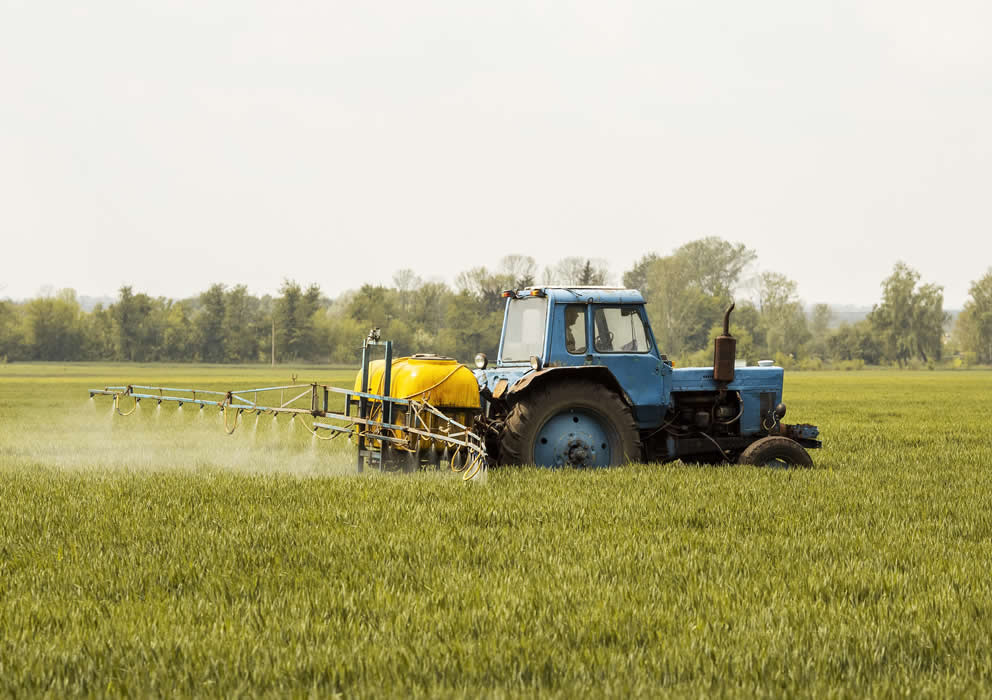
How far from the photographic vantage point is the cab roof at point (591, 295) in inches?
466

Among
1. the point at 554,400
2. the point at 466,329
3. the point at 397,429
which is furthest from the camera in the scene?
the point at 466,329

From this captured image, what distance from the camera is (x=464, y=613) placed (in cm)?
569

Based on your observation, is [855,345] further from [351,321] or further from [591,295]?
[591,295]

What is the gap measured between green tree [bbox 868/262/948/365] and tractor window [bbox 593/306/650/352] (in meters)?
120

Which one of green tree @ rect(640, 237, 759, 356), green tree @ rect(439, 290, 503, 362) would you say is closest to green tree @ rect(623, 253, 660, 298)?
green tree @ rect(640, 237, 759, 356)

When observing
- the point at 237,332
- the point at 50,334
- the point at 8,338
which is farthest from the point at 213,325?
the point at 8,338

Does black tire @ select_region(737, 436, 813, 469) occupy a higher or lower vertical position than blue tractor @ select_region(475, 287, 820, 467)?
lower

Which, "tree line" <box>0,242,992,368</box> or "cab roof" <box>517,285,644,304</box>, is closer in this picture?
"cab roof" <box>517,285,644,304</box>

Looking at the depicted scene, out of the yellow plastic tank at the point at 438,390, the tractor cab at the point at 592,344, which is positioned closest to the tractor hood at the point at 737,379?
the tractor cab at the point at 592,344

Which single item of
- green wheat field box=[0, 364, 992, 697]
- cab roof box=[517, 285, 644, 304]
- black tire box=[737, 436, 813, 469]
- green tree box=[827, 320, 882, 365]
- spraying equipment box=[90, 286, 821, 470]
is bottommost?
green wheat field box=[0, 364, 992, 697]

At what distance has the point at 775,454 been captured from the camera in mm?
12469

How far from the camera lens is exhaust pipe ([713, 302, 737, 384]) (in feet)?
41.0

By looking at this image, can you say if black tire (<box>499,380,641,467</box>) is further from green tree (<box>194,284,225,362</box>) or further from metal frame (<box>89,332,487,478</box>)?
green tree (<box>194,284,225,362</box>)

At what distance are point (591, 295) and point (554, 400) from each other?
56.2 inches
